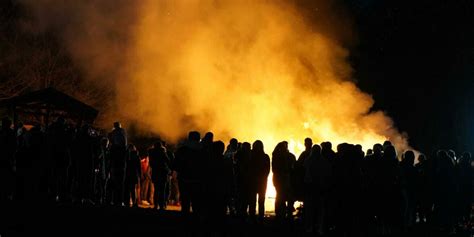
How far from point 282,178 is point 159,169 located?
277 cm

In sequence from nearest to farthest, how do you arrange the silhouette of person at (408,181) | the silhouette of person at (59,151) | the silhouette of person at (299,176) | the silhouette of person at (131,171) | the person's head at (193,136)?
the person's head at (193,136) → the silhouette of person at (299,176) → the silhouette of person at (59,151) → the silhouette of person at (408,181) → the silhouette of person at (131,171)

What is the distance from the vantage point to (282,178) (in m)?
12.1

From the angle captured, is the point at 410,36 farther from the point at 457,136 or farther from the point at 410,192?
the point at 410,192

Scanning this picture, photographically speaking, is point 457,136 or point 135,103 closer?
point 135,103

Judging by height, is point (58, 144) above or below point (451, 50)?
below

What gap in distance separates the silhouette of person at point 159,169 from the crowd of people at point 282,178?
0.07 feet

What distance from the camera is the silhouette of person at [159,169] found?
12.8 metres

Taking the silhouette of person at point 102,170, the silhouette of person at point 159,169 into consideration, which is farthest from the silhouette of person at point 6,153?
the silhouette of person at point 159,169

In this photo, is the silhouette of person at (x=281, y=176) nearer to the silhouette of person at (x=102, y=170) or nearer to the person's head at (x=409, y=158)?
the person's head at (x=409, y=158)

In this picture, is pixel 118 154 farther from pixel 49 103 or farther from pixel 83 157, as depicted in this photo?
pixel 49 103

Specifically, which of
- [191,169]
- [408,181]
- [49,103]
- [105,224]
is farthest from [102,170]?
[408,181]

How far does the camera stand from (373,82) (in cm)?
3353

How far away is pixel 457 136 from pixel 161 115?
1642 centimetres

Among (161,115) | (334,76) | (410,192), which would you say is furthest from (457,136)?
(410,192)
